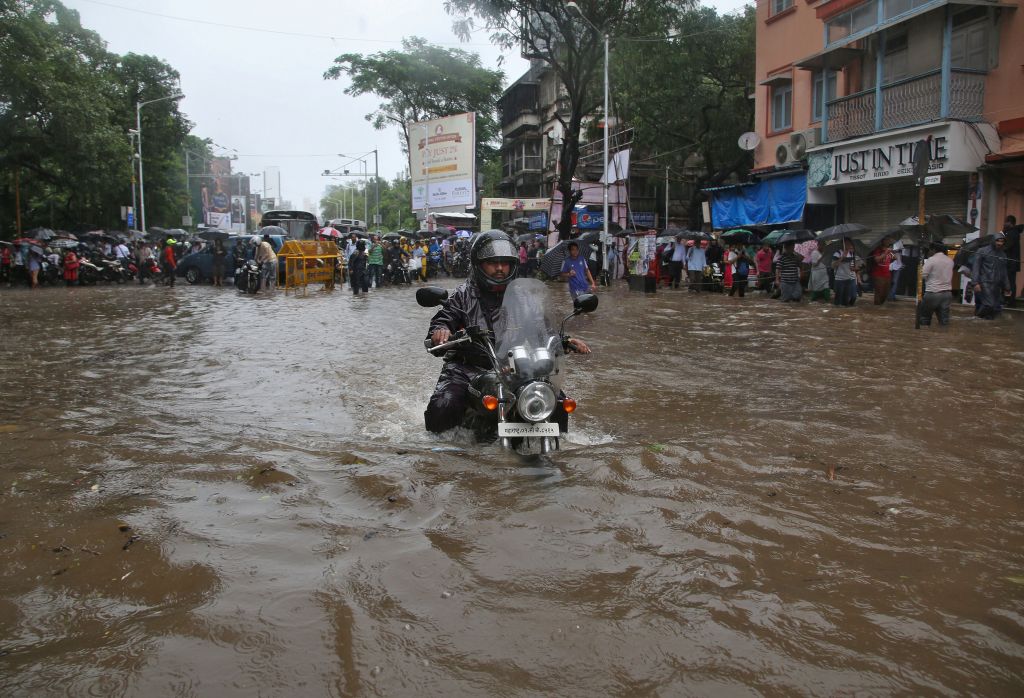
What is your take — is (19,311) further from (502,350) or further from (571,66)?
(571,66)

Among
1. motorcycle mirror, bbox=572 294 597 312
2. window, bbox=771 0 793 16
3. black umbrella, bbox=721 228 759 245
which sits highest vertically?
window, bbox=771 0 793 16

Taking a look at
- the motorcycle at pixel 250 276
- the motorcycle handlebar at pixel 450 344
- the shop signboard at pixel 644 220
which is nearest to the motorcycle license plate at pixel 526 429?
the motorcycle handlebar at pixel 450 344

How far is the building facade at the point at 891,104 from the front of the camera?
55.4 feet

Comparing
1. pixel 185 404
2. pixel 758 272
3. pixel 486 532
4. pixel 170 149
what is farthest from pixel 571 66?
pixel 170 149

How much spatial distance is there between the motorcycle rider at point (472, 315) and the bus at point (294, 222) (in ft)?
89.3

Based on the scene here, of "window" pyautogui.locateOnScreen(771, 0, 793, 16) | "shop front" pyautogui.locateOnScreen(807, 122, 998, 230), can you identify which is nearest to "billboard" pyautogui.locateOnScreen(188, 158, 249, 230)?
"window" pyautogui.locateOnScreen(771, 0, 793, 16)

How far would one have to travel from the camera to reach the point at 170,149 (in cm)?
5150

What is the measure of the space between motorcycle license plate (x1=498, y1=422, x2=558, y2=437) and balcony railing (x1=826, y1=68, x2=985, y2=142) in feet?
53.2

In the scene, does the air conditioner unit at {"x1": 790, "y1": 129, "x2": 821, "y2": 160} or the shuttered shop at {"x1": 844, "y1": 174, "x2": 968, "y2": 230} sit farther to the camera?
the air conditioner unit at {"x1": 790, "y1": 129, "x2": 821, "y2": 160}

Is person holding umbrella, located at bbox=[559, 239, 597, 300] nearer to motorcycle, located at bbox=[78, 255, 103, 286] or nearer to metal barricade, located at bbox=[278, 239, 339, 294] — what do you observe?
metal barricade, located at bbox=[278, 239, 339, 294]

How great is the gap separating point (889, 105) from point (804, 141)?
10.8ft

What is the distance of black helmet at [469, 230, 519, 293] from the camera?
5.28 m

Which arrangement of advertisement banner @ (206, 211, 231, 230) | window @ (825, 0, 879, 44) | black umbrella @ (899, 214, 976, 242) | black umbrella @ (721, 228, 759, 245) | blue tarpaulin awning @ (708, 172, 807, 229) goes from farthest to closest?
advertisement banner @ (206, 211, 231, 230) < black umbrella @ (721, 228, 759, 245) < blue tarpaulin awning @ (708, 172, 807, 229) < window @ (825, 0, 879, 44) < black umbrella @ (899, 214, 976, 242)

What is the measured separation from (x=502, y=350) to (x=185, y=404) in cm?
371
